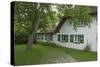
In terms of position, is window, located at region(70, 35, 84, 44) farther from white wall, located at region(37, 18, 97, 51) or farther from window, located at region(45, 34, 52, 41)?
window, located at region(45, 34, 52, 41)

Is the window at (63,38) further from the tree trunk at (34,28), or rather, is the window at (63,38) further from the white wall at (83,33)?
the tree trunk at (34,28)

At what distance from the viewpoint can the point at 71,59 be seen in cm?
286

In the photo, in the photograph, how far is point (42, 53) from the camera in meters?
2.70

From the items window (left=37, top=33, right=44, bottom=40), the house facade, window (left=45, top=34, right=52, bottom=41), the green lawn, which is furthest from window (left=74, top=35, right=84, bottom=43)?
window (left=37, top=33, right=44, bottom=40)

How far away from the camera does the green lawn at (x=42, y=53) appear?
2.57m

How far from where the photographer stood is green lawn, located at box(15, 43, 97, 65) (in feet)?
8.45

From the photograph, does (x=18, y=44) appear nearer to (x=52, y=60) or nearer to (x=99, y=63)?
(x=52, y=60)

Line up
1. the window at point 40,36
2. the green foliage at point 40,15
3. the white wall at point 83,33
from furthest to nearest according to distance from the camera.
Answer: the white wall at point 83,33
the window at point 40,36
the green foliage at point 40,15

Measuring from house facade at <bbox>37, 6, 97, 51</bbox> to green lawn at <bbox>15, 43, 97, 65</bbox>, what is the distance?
0.07 metres

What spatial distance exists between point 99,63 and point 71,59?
465mm

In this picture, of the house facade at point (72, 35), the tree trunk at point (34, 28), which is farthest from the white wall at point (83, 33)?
the tree trunk at point (34, 28)

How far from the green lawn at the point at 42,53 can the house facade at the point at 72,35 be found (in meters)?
0.07

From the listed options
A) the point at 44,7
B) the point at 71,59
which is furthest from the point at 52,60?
the point at 44,7
